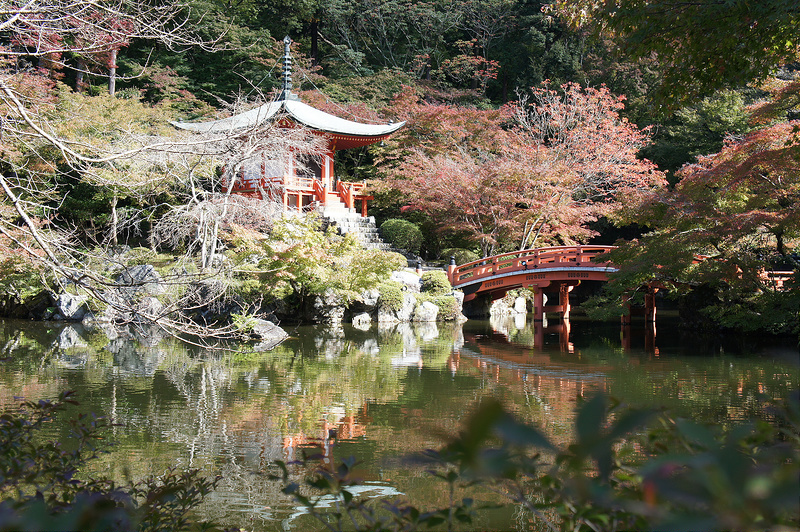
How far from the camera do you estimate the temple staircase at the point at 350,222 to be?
60.5 ft

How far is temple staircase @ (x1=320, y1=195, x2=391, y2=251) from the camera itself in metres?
18.4

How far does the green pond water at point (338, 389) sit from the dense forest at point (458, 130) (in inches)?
55.0

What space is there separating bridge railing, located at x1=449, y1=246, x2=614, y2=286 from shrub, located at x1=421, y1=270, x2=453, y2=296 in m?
0.57

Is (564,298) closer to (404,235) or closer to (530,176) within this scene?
(530,176)

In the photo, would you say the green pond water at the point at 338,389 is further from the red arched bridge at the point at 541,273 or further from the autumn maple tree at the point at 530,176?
the autumn maple tree at the point at 530,176

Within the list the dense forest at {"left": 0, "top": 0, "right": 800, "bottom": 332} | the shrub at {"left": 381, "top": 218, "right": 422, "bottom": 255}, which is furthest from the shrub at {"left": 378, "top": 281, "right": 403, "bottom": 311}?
the shrub at {"left": 381, "top": 218, "right": 422, "bottom": 255}

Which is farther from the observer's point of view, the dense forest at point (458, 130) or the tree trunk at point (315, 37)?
the tree trunk at point (315, 37)

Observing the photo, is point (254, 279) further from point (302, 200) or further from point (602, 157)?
point (602, 157)

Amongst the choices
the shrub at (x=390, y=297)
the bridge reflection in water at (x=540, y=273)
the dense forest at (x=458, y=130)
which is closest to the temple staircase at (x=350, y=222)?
the dense forest at (x=458, y=130)

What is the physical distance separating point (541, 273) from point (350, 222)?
665 centimetres

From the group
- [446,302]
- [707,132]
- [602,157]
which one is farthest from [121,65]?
[707,132]

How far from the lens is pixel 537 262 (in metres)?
14.7

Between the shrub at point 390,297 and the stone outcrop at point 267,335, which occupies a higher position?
the shrub at point 390,297

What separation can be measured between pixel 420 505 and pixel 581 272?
11.4 meters
